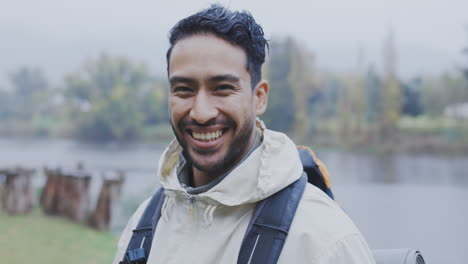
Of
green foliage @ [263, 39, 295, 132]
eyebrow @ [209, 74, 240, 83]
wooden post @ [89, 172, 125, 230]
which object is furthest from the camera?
green foliage @ [263, 39, 295, 132]

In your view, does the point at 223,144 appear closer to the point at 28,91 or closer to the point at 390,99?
the point at 390,99

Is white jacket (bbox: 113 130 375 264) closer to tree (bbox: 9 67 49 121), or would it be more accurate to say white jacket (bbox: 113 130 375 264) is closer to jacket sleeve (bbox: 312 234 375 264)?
jacket sleeve (bbox: 312 234 375 264)

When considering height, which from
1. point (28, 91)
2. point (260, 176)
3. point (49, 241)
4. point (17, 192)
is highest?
point (260, 176)

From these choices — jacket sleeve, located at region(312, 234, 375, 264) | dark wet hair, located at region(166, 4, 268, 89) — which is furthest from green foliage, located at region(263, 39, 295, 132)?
jacket sleeve, located at region(312, 234, 375, 264)

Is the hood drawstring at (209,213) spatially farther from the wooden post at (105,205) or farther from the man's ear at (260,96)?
the wooden post at (105,205)

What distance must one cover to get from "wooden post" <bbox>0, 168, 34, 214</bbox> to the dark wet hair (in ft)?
11.2

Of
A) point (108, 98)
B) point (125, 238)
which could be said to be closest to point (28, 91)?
point (108, 98)

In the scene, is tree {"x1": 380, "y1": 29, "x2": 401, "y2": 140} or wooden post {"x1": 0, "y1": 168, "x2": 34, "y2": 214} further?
tree {"x1": 380, "y1": 29, "x2": 401, "y2": 140}

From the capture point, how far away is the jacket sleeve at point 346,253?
2.54 feet

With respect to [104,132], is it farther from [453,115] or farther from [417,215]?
[453,115]

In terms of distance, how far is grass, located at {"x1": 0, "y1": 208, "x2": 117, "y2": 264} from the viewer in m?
3.52

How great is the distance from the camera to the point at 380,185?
167 inches

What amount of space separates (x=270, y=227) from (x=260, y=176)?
0.30 ft

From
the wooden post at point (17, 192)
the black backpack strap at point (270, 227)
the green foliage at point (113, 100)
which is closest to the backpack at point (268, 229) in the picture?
the black backpack strap at point (270, 227)
